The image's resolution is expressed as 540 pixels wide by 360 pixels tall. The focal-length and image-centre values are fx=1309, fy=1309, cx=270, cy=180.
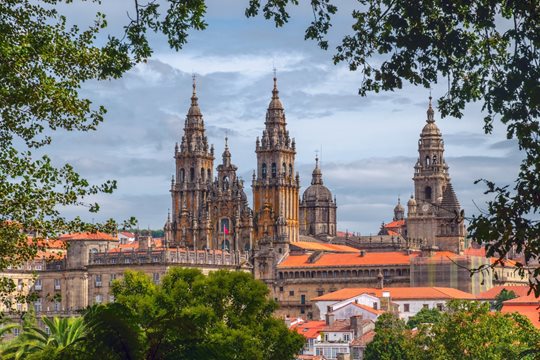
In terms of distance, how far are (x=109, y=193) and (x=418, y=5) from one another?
753 cm

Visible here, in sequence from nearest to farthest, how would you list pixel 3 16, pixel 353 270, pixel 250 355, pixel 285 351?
pixel 3 16 → pixel 250 355 → pixel 285 351 → pixel 353 270

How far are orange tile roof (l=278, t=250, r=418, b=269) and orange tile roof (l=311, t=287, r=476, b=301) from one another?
8540mm

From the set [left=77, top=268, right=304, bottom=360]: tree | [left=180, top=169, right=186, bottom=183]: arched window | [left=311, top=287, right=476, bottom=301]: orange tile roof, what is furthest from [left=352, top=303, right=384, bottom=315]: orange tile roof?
[left=77, top=268, right=304, bottom=360]: tree

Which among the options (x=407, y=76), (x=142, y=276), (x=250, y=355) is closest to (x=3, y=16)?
(x=407, y=76)

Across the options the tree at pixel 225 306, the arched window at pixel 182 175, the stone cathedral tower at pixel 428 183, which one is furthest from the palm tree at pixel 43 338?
the stone cathedral tower at pixel 428 183

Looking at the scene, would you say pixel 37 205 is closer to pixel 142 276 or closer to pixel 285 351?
pixel 285 351

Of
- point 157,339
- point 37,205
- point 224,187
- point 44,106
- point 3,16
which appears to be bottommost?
point 157,339

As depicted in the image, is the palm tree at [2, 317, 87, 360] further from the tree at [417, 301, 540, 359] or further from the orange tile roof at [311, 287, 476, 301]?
the orange tile roof at [311, 287, 476, 301]

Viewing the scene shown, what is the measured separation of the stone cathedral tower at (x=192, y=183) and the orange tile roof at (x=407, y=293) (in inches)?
905

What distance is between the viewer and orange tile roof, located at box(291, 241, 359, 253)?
155250 mm

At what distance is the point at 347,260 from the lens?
15012 cm

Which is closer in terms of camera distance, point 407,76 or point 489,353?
point 407,76

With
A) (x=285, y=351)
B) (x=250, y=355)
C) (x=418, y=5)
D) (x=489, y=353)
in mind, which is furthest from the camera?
(x=489, y=353)

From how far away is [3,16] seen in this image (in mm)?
24172
